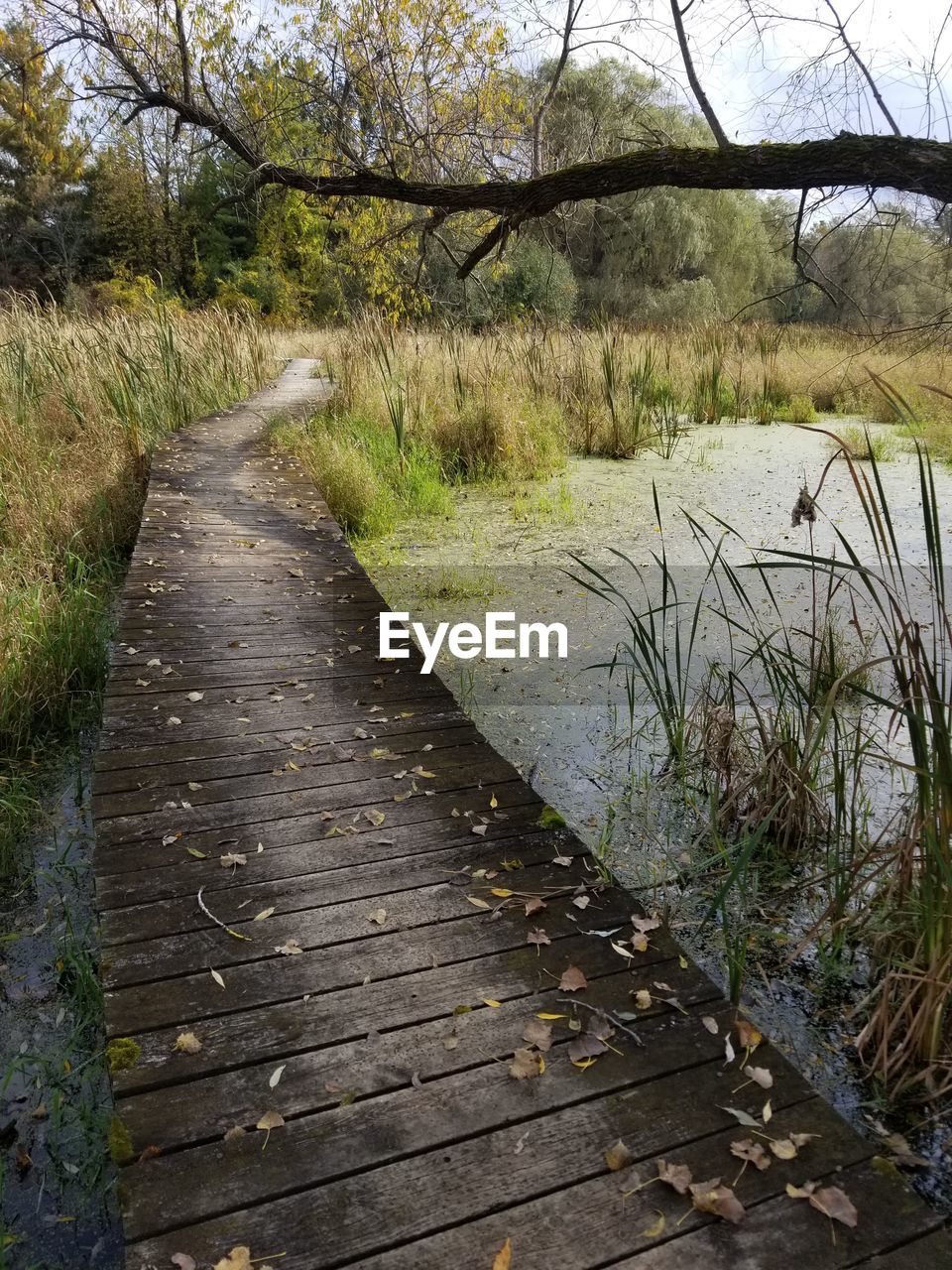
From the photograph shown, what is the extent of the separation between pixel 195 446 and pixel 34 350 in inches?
52.8

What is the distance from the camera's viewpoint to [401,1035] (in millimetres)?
1560

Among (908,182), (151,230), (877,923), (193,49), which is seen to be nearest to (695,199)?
(151,230)

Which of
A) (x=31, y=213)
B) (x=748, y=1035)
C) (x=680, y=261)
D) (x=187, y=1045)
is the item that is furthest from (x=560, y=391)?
(x=31, y=213)

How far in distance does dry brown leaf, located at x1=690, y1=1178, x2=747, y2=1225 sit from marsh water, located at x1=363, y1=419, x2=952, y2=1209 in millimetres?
526

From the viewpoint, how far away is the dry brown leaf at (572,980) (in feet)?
5.45

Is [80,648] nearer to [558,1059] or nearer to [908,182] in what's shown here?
[558,1059]

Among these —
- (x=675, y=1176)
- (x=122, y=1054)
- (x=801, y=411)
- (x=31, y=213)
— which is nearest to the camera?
(x=675, y=1176)

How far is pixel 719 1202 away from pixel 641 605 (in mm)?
3345

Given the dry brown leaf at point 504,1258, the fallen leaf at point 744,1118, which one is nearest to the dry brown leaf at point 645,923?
the fallen leaf at point 744,1118

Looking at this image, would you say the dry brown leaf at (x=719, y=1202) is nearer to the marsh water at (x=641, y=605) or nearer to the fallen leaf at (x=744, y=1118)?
the fallen leaf at (x=744, y=1118)

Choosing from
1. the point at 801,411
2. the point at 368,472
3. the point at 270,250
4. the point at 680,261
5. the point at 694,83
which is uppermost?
the point at 270,250

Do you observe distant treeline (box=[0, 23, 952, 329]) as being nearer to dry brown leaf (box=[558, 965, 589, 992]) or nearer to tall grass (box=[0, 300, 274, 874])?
tall grass (box=[0, 300, 274, 874])

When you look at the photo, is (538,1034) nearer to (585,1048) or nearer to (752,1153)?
(585,1048)

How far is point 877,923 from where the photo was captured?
1.82 metres
